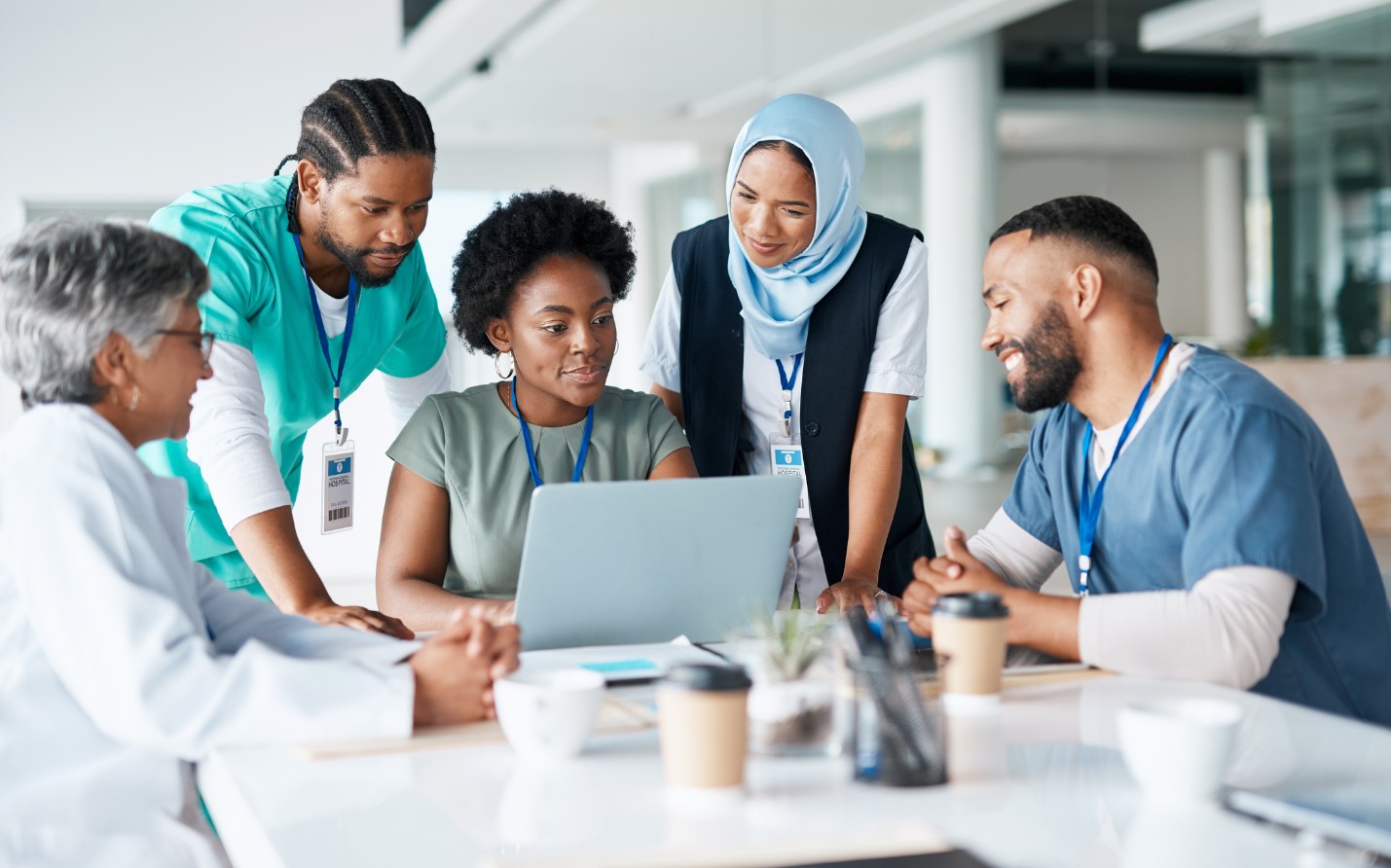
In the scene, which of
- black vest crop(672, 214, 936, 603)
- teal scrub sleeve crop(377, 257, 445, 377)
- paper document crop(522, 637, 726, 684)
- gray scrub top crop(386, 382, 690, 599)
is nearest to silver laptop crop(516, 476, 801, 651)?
paper document crop(522, 637, 726, 684)

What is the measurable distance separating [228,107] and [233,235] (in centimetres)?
390

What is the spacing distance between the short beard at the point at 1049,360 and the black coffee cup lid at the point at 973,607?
50cm

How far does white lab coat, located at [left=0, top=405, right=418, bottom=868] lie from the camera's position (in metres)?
1.27

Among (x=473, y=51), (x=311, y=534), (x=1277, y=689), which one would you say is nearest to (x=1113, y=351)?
(x=1277, y=689)

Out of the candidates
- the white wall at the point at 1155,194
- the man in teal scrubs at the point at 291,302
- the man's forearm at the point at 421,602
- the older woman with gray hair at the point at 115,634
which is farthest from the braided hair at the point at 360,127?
the white wall at the point at 1155,194

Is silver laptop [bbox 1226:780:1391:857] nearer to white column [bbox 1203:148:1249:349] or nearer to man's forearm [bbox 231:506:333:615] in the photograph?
man's forearm [bbox 231:506:333:615]

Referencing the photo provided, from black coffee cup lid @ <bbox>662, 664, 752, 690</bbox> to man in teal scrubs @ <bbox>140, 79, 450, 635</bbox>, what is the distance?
83 centimetres

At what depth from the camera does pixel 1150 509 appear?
1846mm

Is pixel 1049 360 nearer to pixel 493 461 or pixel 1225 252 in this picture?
pixel 493 461

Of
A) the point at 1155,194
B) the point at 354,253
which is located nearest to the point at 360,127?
the point at 354,253

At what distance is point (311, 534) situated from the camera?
13.0 ft

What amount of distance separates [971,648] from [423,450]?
107 centimetres

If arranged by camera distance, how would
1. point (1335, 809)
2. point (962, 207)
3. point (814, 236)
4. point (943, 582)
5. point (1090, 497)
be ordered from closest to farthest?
1. point (1335, 809)
2. point (943, 582)
3. point (1090, 497)
4. point (814, 236)
5. point (962, 207)

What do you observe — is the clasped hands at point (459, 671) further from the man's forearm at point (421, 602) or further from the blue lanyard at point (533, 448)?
the blue lanyard at point (533, 448)
